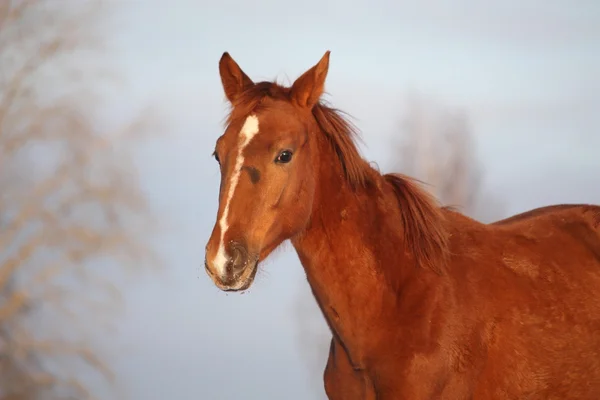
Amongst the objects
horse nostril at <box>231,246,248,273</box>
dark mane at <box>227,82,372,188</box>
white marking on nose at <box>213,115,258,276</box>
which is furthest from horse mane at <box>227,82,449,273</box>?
horse nostril at <box>231,246,248,273</box>

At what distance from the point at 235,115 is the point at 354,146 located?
0.63 metres

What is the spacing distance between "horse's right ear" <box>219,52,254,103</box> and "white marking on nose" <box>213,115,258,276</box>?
38 cm

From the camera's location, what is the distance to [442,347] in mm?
3721

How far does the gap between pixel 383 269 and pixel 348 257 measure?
185 millimetres

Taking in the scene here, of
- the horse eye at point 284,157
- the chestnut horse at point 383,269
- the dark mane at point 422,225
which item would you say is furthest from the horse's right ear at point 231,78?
the dark mane at point 422,225

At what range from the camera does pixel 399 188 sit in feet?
13.5

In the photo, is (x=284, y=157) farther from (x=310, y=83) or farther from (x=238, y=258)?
(x=238, y=258)

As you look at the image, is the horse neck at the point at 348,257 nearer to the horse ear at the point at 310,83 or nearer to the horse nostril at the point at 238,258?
the horse ear at the point at 310,83

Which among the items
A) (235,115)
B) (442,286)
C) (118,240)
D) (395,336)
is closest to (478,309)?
(442,286)

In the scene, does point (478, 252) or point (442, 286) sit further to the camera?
A: point (478, 252)

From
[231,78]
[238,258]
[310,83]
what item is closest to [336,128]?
[310,83]

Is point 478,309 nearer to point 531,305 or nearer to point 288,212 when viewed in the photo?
point 531,305

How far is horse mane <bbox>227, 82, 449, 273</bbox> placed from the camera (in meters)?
3.91

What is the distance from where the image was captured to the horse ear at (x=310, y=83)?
3.84 meters
